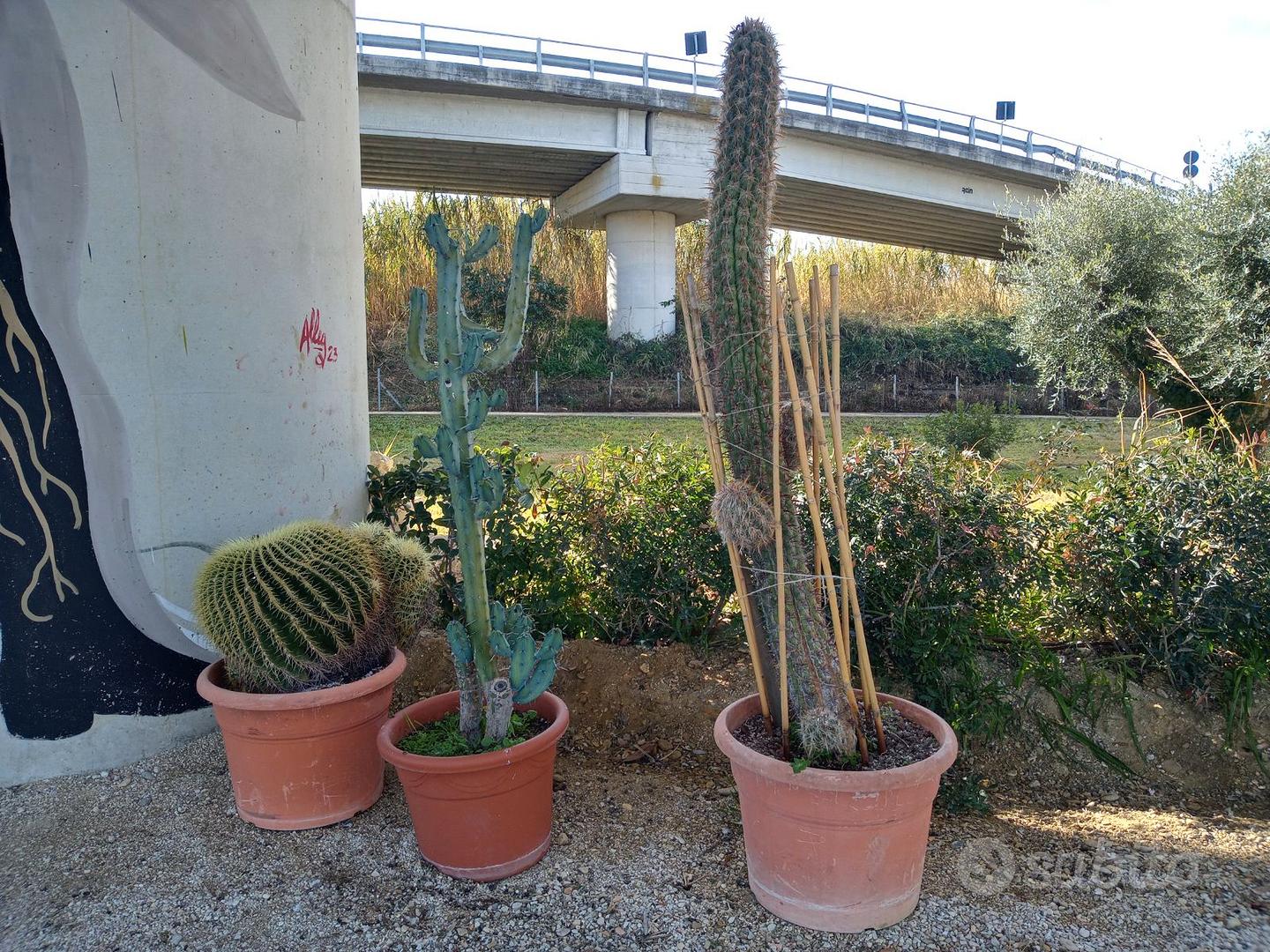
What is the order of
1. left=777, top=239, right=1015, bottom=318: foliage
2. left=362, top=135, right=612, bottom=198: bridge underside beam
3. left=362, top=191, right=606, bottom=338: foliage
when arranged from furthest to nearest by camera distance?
left=777, top=239, right=1015, bottom=318: foliage, left=362, top=191, right=606, bottom=338: foliage, left=362, top=135, right=612, bottom=198: bridge underside beam

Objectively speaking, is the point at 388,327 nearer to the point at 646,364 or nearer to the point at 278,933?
the point at 646,364

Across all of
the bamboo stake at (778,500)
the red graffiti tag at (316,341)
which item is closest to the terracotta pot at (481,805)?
the bamboo stake at (778,500)

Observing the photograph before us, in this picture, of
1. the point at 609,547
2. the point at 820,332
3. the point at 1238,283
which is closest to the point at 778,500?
the point at 820,332

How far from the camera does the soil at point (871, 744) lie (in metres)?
2.83

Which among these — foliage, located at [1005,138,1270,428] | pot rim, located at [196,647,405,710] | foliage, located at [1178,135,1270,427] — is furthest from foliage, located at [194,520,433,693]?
foliage, located at [1178,135,1270,427]

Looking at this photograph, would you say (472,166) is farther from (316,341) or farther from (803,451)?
(803,451)

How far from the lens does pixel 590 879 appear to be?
9.61 feet

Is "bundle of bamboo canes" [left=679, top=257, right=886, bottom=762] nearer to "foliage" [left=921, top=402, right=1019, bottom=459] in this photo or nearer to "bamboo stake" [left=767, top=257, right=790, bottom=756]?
"bamboo stake" [left=767, top=257, right=790, bottom=756]

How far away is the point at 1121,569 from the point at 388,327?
19668 millimetres

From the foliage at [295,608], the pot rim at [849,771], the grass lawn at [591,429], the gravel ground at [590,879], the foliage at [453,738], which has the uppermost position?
the grass lawn at [591,429]

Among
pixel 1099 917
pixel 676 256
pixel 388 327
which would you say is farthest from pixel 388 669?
pixel 676 256

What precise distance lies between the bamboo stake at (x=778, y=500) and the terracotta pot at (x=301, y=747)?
150 cm

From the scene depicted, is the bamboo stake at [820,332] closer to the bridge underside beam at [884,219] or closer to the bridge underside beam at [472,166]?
the bridge underside beam at [472,166]

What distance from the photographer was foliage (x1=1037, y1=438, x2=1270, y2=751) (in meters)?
3.81
